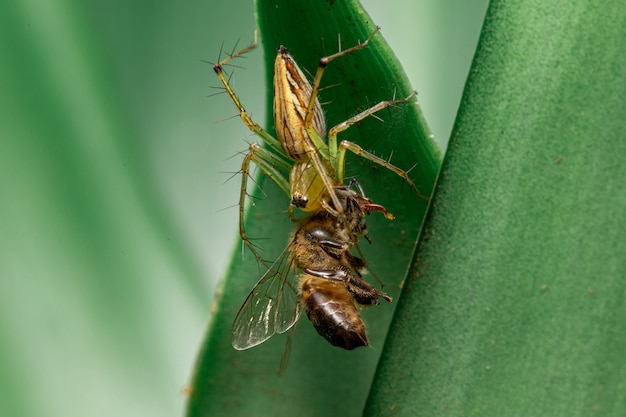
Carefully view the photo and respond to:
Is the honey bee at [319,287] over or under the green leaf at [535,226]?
under

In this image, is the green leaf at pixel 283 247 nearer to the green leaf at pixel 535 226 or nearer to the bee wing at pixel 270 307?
the bee wing at pixel 270 307

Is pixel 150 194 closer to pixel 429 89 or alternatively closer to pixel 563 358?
pixel 429 89

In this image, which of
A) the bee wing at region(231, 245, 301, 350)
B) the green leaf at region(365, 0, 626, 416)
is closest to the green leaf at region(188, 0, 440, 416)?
the bee wing at region(231, 245, 301, 350)

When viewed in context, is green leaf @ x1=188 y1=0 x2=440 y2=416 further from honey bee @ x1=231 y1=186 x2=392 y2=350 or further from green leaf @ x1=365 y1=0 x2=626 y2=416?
green leaf @ x1=365 y1=0 x2=626 y2=416

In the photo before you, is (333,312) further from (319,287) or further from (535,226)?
(535,226)

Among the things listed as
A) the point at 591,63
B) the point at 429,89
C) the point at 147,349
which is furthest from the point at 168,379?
the point at 591,63

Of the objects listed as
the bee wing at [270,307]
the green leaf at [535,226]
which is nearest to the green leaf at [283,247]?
the bee wing at [270,307]

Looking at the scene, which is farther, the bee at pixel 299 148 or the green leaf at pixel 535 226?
the bee at pixel 299 148
